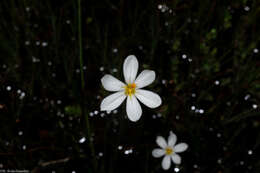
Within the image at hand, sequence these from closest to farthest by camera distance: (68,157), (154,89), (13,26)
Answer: (68,157)
(154,89)
(13,26)

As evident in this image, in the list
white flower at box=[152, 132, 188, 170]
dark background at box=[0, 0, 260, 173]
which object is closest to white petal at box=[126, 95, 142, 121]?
dark background at box=[0, 0, 260, 173]

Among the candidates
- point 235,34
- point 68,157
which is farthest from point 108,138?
point 235,34

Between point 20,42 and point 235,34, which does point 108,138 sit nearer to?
point 20,42

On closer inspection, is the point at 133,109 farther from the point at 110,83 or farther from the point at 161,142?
the point at 161,142

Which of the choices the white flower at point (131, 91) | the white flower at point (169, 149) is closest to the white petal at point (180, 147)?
the white flower at point (169, 149)

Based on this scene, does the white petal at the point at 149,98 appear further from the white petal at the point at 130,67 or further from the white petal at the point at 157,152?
the white petal at the point at 157,152

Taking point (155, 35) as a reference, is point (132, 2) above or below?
above
